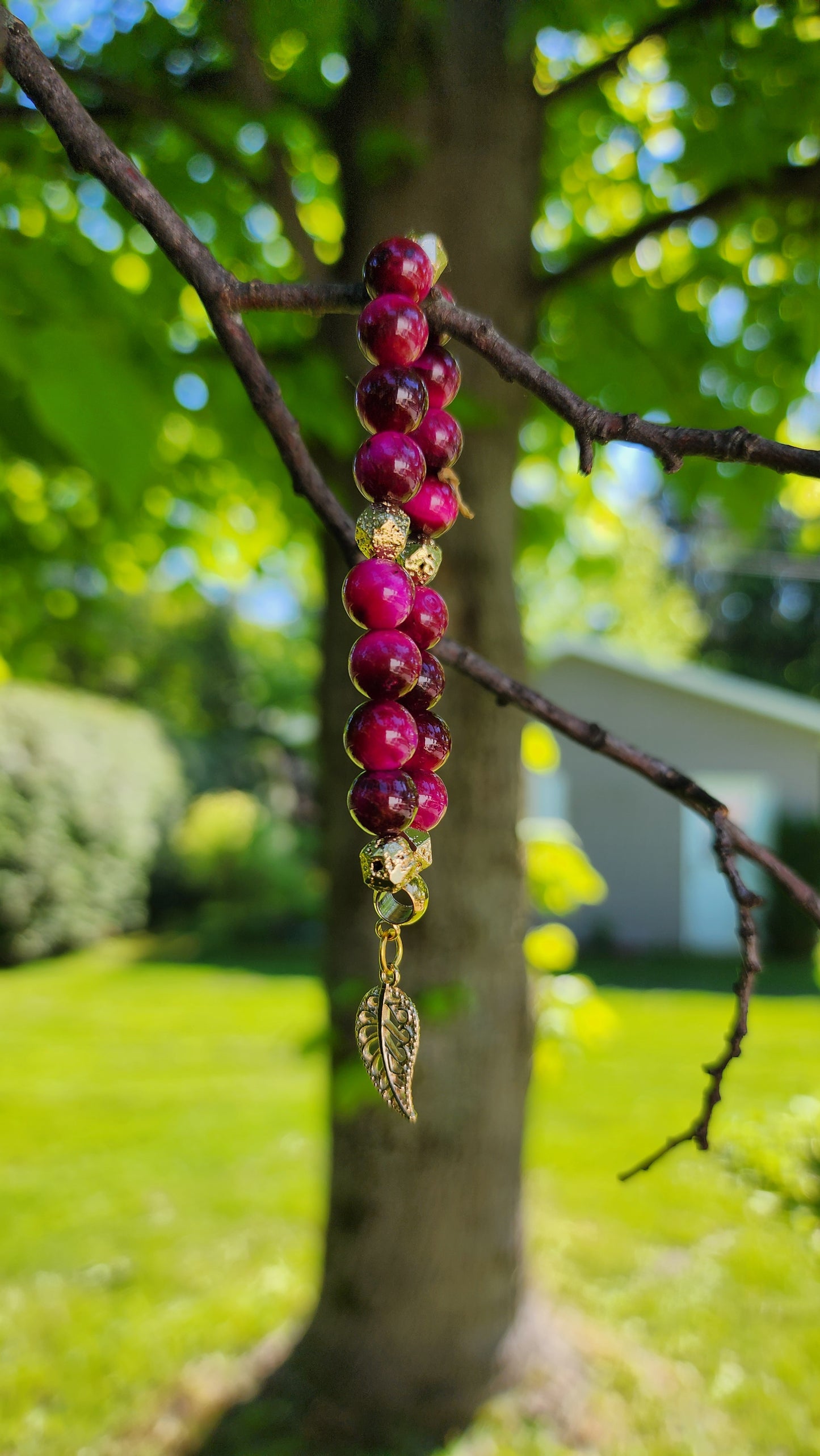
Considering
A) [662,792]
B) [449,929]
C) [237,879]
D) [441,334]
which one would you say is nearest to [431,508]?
[441,334]

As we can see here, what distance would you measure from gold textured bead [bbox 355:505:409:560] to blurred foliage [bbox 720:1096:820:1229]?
1.49 metres

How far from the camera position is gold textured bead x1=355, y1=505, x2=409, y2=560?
79 cm

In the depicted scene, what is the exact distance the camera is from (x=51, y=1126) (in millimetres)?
5953

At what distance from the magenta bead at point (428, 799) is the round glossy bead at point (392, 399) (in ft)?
0.98

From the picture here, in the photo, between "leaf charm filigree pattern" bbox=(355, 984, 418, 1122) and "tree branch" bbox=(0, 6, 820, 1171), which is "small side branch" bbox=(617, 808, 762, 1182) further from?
"leaf charm filigree pattern" bbox=(355, 984, 418, 1122)

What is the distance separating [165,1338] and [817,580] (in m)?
26.4

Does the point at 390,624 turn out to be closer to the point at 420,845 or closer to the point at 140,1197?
the point at 420,845

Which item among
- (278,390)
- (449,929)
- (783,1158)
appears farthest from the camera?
(449,929)

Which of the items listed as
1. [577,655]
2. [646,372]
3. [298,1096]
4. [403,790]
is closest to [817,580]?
[577,655]

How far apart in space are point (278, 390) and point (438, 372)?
185 millimetres

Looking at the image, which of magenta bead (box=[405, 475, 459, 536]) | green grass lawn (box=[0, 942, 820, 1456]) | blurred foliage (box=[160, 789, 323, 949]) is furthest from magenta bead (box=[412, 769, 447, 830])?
blurred foliage (box=[160, 789, 323, 949])

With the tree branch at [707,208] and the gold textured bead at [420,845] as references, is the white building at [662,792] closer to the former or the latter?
the tree branch at [707,208]

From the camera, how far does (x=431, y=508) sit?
0.89m

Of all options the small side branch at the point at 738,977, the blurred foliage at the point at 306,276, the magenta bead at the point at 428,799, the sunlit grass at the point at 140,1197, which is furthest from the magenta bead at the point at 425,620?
the sunlit grass at the point at 140,1197
